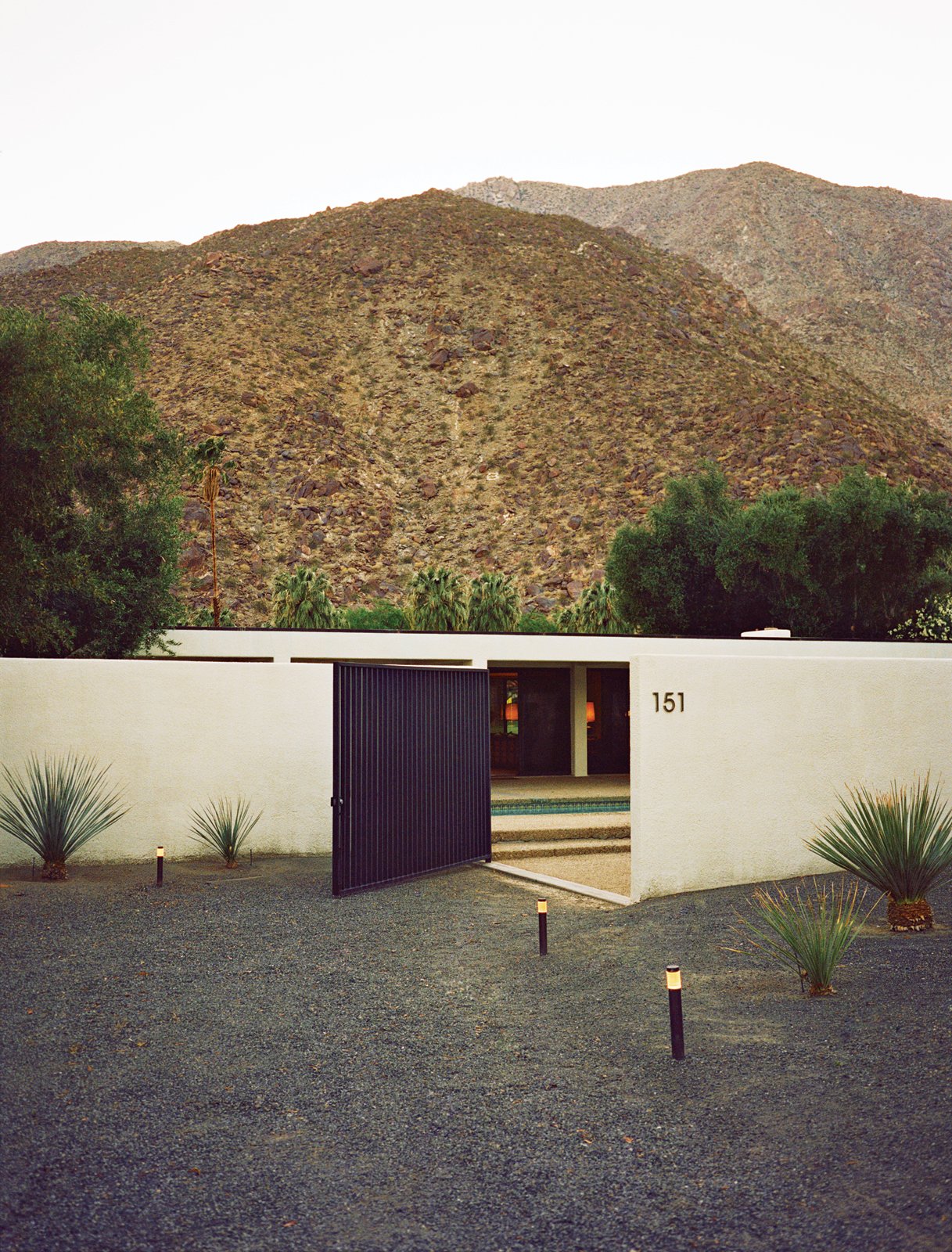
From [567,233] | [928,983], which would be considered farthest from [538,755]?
[567,233]

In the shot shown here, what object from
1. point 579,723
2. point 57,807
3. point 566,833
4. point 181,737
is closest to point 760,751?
point 566,833

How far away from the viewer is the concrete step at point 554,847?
1606cm

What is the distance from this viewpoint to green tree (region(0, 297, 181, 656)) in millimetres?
13445

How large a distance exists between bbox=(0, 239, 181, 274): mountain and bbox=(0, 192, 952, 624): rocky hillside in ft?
135

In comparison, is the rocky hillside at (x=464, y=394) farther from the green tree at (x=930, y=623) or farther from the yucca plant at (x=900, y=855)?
the yucca plant at (x=900, y=855)

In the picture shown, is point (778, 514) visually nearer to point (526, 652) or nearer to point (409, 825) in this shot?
point (526, 652)

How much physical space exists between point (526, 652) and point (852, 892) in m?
14.2

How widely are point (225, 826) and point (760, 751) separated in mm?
6536

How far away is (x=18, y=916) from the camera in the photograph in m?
10.8

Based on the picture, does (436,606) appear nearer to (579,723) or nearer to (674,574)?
(674,574)

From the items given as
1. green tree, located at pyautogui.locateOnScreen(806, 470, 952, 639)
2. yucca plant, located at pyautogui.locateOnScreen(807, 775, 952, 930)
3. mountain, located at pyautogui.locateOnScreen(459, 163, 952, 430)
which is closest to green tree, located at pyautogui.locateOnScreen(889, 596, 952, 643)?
green tree, located at pyautogui.locateOnScreen(806, 470, 952, 639)

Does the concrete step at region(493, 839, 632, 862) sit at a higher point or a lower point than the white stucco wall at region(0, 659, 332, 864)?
lower

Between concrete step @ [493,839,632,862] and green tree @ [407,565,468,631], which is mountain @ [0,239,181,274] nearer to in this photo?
green tree @ [407,565,468,631]

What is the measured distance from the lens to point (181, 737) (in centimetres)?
1418
